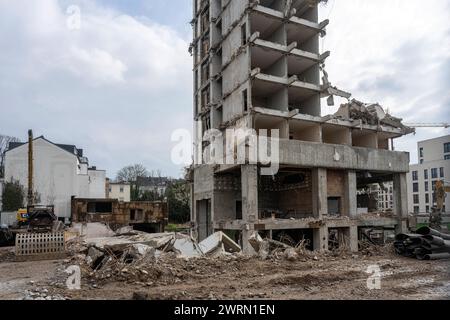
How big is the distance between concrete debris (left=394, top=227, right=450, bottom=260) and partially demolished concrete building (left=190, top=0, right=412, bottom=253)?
821 centimetres

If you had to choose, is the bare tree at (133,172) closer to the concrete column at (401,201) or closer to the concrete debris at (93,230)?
the concrete debris at (93,230)

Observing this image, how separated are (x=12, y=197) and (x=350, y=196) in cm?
3905

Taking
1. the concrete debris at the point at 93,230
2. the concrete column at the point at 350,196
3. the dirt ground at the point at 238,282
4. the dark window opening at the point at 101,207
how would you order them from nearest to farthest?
the dirt ground at the point at 238,282, the concrete column at the point at 350,196, the concrete debris at the point at 93,230, the dark window opening at the point at 101,207

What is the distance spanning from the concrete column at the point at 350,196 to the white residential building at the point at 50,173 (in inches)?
1383

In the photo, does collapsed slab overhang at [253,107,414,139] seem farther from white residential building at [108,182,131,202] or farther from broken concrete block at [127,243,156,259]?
white residential building at [108,182,131,202]

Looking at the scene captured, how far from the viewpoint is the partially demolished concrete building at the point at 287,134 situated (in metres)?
25.5

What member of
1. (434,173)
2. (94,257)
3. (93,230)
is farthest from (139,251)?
(434,173)

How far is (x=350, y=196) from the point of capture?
27375 millimetres

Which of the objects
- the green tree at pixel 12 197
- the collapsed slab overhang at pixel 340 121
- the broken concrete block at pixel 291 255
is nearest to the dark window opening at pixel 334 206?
the collapsed slab overhang at pixel 340 121

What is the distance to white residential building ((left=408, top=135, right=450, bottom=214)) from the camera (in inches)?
2933

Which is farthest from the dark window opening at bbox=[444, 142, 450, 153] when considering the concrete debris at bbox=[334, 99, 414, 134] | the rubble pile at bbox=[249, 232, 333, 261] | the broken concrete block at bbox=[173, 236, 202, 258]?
the broken concrete block at bbox=[173, 236, 202, 258]

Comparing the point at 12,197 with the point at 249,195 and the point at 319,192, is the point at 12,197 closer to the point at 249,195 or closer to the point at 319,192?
the point at 249,195

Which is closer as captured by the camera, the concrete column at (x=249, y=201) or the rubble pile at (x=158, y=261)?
the rubble pile at (x=158, y=261)

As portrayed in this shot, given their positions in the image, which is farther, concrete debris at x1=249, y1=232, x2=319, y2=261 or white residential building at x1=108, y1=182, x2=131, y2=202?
white residential building at x1=108, y1=182, x2=131, y2=202
